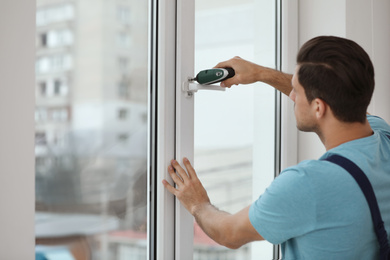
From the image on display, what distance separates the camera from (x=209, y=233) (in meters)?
1.19

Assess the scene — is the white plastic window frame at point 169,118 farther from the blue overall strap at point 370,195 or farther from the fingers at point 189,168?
the blue overall strap at point 370,195

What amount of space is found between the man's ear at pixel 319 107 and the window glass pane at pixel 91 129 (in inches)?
18.8

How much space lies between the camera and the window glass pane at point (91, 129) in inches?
41.3

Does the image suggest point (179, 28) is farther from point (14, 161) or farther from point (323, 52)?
point (14, 161)

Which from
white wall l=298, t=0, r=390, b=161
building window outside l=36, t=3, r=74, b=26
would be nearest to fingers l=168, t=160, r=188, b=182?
building window outside l=36, t=3, r=74, b=26

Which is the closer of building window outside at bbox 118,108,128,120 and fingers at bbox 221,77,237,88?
building window outside at bbox 118,108,128,120

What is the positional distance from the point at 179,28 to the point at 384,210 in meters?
0.75

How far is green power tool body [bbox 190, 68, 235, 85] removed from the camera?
1.28 m

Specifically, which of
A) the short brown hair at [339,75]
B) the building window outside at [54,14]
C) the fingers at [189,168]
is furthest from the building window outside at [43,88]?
the short brown hair at [339,75]

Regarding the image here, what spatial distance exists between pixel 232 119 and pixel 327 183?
638 mm

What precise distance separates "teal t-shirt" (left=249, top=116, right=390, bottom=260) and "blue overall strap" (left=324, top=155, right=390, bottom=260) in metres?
0.01

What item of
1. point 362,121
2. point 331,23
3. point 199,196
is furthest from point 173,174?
point 331,23

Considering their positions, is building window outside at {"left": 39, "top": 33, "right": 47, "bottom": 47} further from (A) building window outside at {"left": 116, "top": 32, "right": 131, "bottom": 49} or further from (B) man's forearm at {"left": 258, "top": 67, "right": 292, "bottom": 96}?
(B) man's forearm at {"left": 258, "top": 67, "right": 292, "bottom": 96}

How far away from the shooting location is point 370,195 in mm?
1027
